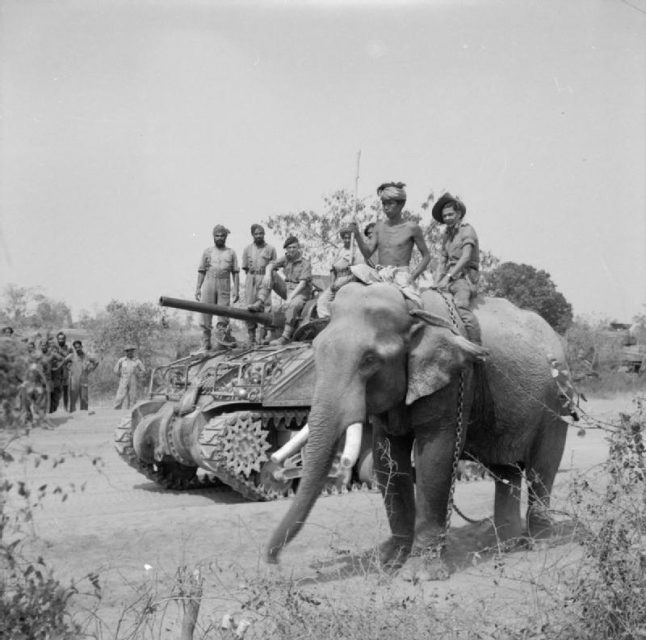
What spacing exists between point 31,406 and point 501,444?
5012mm

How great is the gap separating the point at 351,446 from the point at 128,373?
14.9 metres

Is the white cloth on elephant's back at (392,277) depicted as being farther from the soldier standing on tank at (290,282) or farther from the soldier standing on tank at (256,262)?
the soldier standing on tank at (256,262)

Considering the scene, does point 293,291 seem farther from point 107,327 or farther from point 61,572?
point 107,327

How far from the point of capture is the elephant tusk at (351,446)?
19.8ft

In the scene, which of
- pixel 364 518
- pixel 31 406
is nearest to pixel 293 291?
pixel 364 518

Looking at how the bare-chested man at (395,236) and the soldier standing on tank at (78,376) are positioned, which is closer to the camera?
the bare-chested man at (395,236)

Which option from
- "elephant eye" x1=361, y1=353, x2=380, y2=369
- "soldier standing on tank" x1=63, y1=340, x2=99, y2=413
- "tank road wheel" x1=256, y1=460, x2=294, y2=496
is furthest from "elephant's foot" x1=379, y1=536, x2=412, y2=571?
"soldier standing on tank" x1=63, y1=340, x2=99, y2=413

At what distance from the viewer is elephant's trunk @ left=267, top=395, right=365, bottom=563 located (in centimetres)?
607

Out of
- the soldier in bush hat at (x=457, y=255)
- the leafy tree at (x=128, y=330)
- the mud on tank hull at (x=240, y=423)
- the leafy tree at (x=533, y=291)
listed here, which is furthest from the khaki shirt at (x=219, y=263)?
the leafy tree at (x=533, y=291)

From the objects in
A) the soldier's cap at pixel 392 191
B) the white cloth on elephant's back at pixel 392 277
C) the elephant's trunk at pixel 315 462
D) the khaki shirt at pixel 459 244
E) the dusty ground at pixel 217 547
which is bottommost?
the dusty ground at pixel 217 547

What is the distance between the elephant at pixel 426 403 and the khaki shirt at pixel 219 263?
21.5 feet

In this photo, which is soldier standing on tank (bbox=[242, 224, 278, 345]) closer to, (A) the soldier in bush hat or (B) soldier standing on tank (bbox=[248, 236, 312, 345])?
(B) soldier standing on tank (bbox=[248, 236, 312, 345])

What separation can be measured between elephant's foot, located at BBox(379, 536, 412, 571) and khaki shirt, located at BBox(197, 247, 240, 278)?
745 centimetres

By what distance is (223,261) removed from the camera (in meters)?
14.2
